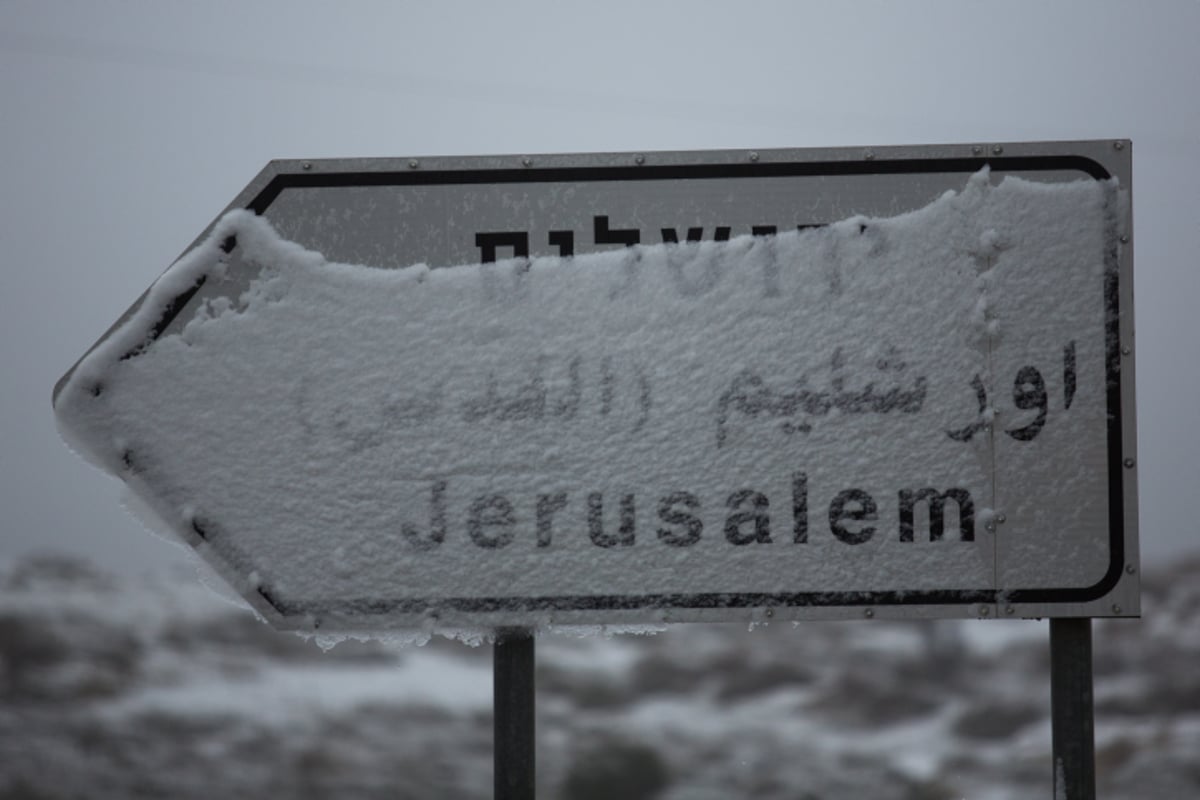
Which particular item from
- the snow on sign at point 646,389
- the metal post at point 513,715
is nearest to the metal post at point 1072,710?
the snow on sign at point 646,389

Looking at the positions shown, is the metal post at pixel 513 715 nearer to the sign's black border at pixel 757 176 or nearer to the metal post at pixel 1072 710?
the sign's black border at pixel 757 176

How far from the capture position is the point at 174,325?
110 centimetres

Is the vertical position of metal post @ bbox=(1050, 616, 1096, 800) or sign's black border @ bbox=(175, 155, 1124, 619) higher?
sign's black border @ bbox=(175, 155, 1124, 619)

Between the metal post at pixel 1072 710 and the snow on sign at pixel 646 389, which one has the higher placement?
the snow on sign at pixel 646 389

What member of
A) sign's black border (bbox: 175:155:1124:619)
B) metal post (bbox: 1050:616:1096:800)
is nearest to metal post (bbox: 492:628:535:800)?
sign's black border (bbox: 175:155:1124:619)

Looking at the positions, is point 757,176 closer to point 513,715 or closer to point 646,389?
point 646,389

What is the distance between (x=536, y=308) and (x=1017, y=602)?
610 mm

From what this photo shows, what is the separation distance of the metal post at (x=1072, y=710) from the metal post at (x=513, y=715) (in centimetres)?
58

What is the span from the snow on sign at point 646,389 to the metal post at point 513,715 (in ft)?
0.21

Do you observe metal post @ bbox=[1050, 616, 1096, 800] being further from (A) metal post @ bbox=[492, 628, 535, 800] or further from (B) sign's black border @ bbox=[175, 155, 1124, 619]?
(A) metal post @ bbox=[492, 628, 535, 800]

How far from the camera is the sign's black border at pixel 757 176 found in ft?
3.46

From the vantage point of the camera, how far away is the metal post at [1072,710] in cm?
106

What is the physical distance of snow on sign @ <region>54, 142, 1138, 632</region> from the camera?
106cm

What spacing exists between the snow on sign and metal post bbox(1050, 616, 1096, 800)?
41 mm
